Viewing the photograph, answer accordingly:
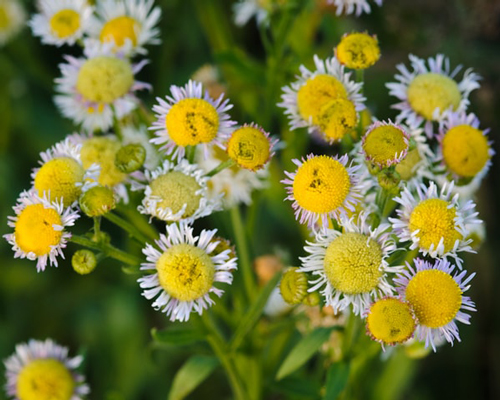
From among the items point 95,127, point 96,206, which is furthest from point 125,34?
point 96,206

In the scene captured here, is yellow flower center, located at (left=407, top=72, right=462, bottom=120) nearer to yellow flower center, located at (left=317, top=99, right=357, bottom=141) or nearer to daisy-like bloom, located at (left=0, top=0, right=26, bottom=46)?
yellow flower center, located at (left=317, top=99, right=357, bottom=141)

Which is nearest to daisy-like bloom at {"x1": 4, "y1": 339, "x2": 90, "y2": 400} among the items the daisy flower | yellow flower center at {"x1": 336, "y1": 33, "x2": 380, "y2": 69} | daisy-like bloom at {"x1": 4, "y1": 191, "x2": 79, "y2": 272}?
daisy-like bloom at {"x1": 4, "y1": 191, "x2": 79, "y2": 272}

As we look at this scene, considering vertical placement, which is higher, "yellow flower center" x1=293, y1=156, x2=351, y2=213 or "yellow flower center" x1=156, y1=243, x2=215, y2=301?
"yellow flower center" x1=293, y1=156, x2=351, y2=213

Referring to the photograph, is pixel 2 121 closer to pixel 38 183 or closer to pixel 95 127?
pixel 95 127

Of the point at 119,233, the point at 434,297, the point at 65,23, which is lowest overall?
the point at 119,233

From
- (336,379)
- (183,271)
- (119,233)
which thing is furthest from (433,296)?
(119,233)

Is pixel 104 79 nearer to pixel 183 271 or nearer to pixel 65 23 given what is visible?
pixel 65 23
